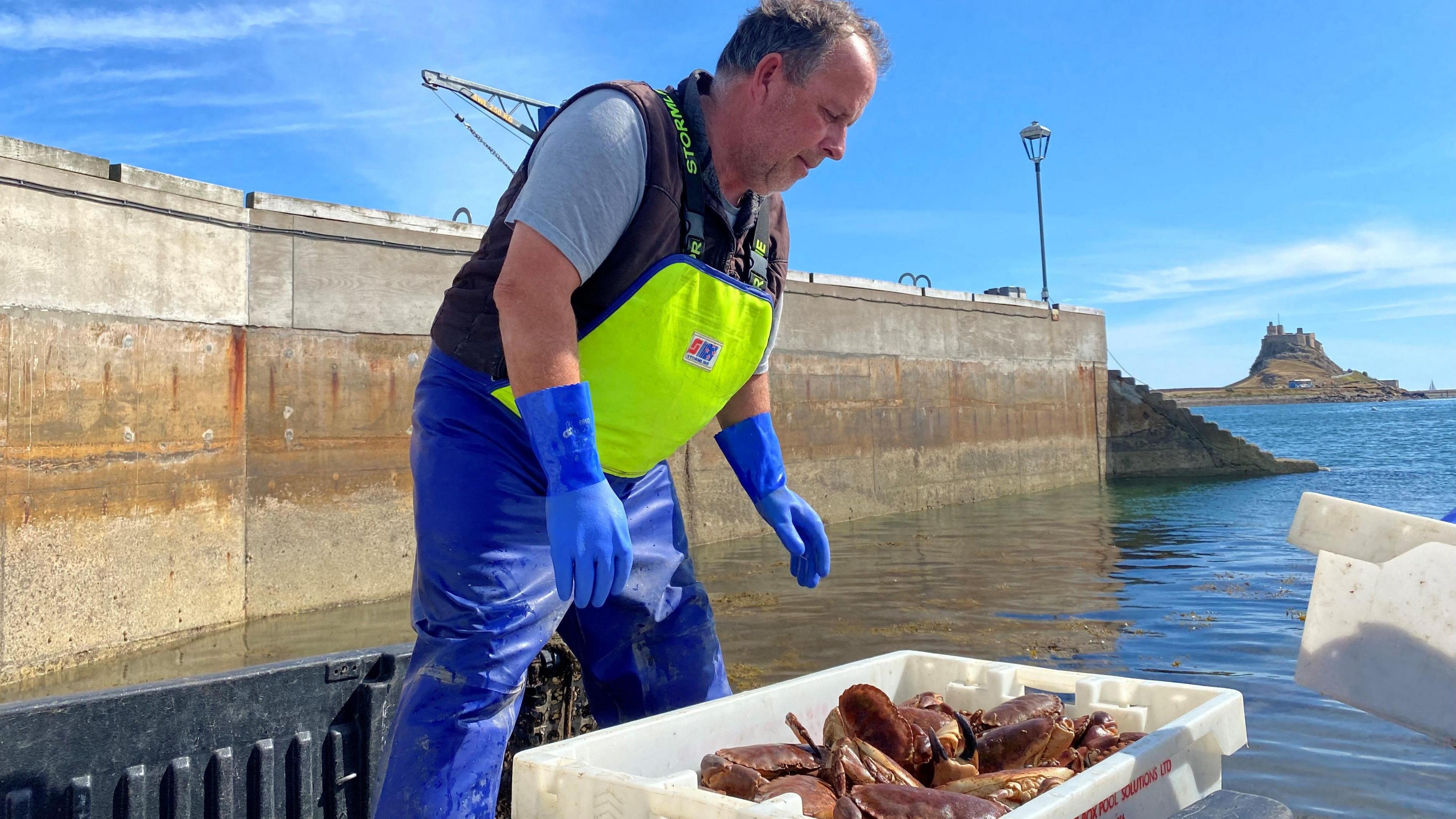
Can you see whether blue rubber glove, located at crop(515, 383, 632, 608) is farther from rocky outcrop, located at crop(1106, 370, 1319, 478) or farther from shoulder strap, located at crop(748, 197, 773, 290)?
rocky outcrop, located at crop(1106, 370, 1319, 478)

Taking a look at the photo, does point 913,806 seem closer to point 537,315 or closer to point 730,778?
point 730,778

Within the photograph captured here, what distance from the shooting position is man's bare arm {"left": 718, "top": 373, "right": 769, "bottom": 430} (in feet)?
8.68

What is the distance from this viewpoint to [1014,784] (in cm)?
151

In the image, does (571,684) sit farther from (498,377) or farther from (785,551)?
(785,551)

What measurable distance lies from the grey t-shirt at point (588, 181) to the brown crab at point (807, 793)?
97 centimetres

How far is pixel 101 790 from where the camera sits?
198 cm

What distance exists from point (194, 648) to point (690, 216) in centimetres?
571

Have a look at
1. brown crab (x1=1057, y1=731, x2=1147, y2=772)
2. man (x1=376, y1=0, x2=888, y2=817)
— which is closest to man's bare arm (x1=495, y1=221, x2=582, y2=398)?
man (x1=376, y1=0, x2=888, y2=817)

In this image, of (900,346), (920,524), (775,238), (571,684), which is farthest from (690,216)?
(900,346)

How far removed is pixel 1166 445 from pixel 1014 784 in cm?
1914

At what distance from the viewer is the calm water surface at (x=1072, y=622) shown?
3.49 m

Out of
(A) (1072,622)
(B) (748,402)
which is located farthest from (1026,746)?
(A) (1072,622)

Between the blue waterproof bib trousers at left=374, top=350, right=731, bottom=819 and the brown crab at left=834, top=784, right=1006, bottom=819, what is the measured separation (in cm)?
75

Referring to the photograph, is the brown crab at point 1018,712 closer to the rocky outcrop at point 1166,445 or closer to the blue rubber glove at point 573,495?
the blue rubber glove at point 573,495
